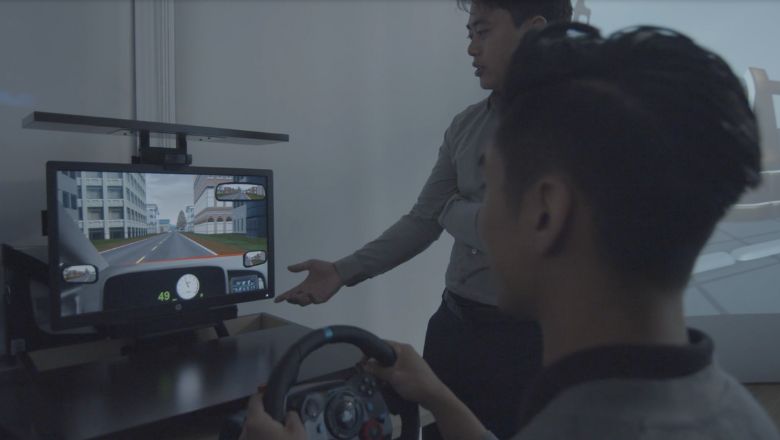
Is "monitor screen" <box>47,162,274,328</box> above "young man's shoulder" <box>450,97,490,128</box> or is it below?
below

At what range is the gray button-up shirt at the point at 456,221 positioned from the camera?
1.24 meters

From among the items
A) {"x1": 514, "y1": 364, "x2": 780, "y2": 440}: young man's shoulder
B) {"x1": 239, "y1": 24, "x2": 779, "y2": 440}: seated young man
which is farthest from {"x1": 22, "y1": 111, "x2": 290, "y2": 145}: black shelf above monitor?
{"x1": 514, "y1": 364, "x2": 780, "y2": 440}: young man's shoulder

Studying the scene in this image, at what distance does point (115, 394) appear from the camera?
1.07 m

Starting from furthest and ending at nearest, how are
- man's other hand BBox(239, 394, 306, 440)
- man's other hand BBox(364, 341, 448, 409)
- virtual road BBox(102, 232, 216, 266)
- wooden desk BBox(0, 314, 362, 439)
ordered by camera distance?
virtual road BBox(102, 232, 216, 266), wooden desk BBox(0, 314, 362, 439), man's other hand BBox(364, 341, 448, 409), man's other hand BBox(239, 394, 306, 440)

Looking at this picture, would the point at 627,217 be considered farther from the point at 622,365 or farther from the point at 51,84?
the point at 51,84

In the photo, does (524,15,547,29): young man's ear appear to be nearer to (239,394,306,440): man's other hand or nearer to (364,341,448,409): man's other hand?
(364,341,448,409): man's other hand

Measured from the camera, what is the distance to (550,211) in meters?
0.53

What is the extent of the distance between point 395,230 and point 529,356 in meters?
0.50

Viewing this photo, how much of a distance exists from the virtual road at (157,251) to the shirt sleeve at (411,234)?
0.36m

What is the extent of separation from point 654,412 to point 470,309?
780 millimetres

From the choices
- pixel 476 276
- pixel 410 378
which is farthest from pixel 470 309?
pixel 410 378

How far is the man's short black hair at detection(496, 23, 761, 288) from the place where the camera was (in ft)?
1.61

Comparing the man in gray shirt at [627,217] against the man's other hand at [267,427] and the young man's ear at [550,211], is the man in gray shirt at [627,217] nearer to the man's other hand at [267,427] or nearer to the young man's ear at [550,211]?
the young man's ear at [550,211]

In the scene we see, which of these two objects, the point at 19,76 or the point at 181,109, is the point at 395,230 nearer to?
the point at 181,109
